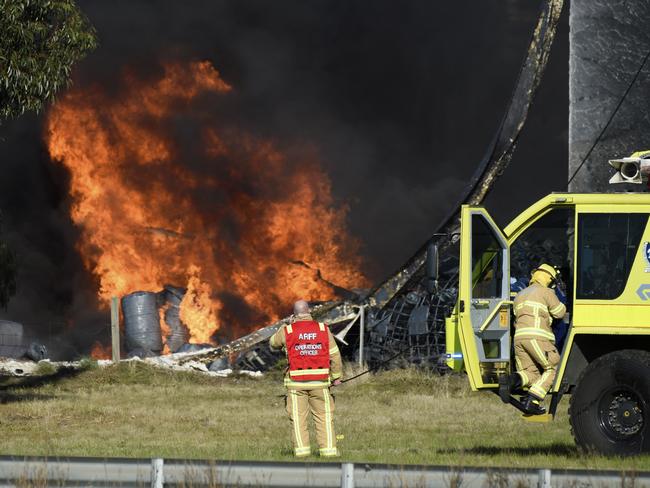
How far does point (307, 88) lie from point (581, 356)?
23.2 metres

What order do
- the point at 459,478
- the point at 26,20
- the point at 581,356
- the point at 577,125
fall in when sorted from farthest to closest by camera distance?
the point at 577,125 → the point at 26,20 → the point at 581,356 → the point at 459,478

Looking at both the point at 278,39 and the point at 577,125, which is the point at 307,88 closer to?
the point at 278,39

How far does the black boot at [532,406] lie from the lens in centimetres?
1316

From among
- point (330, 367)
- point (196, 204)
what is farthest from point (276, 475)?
point (196, 204)

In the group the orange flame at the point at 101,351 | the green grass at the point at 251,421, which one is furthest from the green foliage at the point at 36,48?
the orange flame at the point at 101,351

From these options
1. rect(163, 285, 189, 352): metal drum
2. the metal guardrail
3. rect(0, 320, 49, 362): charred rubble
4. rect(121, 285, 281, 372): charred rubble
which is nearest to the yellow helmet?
the metal guardrail

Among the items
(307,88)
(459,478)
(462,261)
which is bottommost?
(459,478)

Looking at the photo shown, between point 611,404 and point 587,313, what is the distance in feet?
3.17

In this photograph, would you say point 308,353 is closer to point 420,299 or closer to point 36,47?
point 36,47

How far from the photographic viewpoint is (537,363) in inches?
525

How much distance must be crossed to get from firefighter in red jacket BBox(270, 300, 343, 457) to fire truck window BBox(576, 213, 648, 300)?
9.03 feet

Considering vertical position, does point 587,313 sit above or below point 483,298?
below

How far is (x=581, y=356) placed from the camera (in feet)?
43.6

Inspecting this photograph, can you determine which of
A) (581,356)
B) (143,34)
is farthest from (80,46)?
(143,34)
